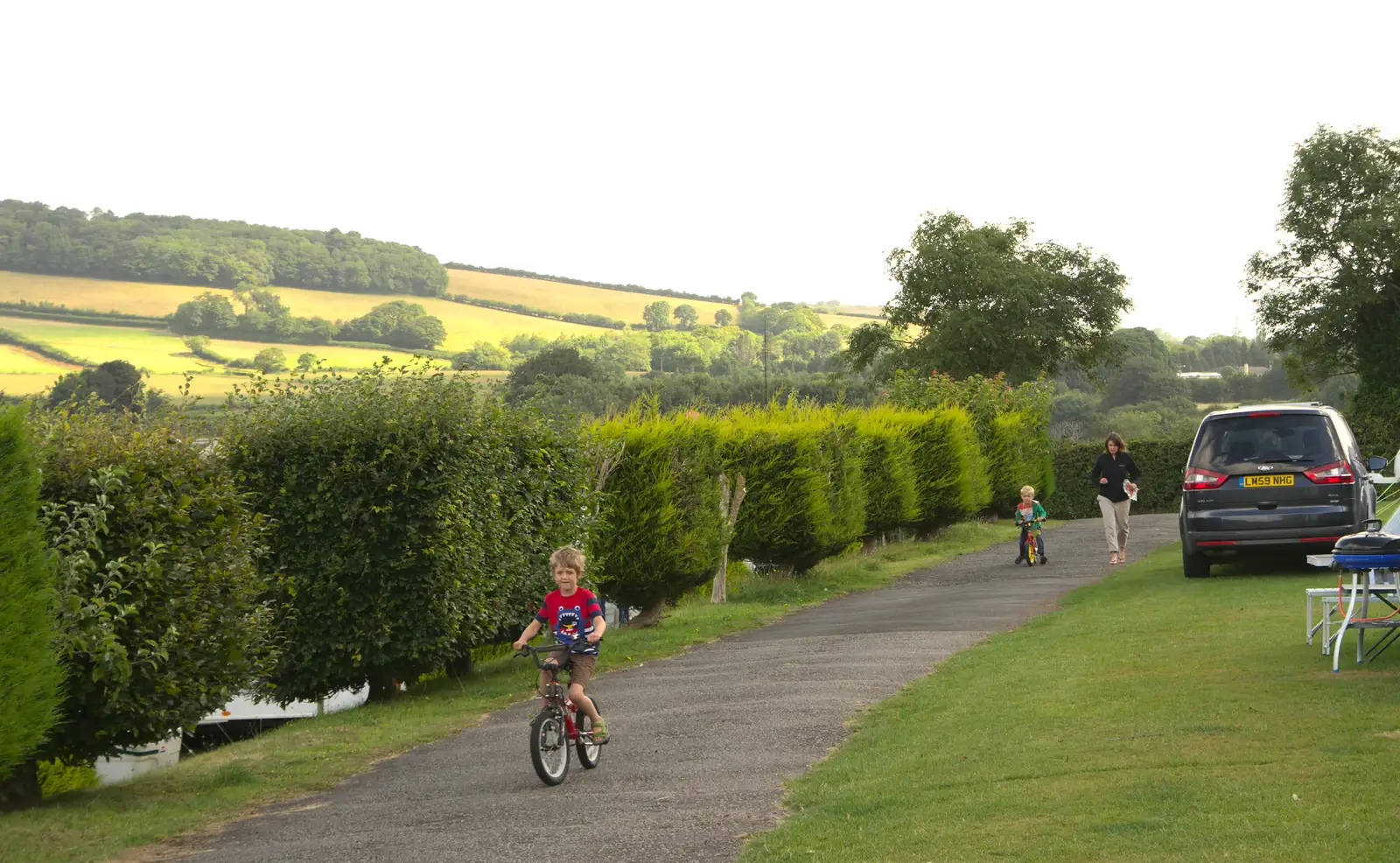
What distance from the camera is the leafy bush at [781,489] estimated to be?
77.4 ft

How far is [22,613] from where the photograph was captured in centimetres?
776

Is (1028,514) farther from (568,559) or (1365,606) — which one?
(568,559)

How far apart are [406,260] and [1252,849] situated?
11373 cm

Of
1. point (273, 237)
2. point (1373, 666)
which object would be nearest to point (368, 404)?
point (1373, 666)

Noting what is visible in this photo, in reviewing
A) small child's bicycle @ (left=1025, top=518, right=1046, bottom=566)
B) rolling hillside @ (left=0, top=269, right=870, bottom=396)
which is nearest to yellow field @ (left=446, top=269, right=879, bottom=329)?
rolling hillside @ (left=0, top=269, right=870, bottom=396)

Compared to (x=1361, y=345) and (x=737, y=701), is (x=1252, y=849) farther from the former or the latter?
(x=1361, y=345)

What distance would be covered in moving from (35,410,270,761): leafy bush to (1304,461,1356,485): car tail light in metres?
13.2

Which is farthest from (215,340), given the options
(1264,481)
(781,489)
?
(1264,481)

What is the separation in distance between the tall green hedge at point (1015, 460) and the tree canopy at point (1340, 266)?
17890 millimetres

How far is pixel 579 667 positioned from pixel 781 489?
14.7m

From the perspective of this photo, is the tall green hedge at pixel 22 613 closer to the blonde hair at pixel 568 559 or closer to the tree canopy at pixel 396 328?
the blonde hair at pixel 568 559

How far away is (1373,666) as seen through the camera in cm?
1062

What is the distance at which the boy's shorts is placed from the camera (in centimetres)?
930

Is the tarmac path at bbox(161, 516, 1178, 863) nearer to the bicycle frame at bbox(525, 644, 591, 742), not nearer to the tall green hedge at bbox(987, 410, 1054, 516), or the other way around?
the bicycle frame at bbox(525, 644, 591, 742)
